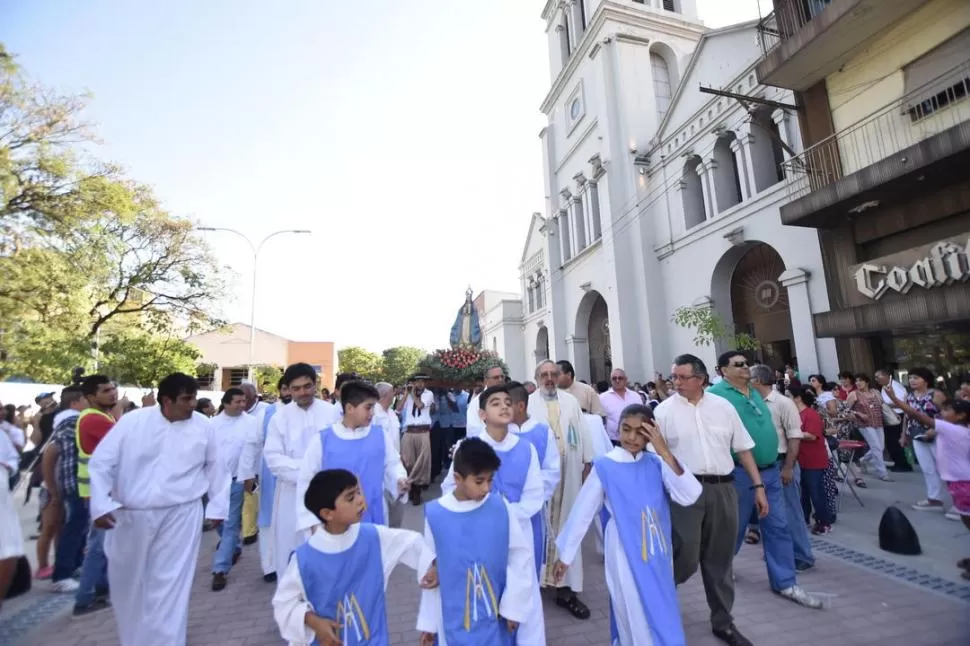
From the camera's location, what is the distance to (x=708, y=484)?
354 centimetres

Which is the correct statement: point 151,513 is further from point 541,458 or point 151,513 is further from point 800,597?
point 800,597

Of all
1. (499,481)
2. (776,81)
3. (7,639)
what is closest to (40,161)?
(7,639)

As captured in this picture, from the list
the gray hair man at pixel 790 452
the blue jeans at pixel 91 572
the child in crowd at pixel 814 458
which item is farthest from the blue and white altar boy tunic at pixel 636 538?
the blue jeans at pixel 91 572

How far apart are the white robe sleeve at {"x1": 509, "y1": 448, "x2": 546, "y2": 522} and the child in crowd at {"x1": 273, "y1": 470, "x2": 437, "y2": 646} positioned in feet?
2.42

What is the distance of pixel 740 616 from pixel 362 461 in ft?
10.4

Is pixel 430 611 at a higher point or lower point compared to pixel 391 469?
lower

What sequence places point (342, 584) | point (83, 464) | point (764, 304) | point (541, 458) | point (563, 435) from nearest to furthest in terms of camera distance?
point (342, 584) → point (541, 458) → point (83, 464) → point (563, 435) → point (764, 304)

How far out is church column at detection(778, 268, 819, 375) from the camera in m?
11.7

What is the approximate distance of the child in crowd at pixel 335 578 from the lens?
2184 millimetres

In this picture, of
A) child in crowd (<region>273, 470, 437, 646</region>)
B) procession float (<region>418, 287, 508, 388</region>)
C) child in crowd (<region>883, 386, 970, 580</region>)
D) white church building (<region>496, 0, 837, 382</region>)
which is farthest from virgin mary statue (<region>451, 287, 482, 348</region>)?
child in crowd (<region>273, 470, 437, 646</region>)

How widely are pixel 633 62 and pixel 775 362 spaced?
1364 cm

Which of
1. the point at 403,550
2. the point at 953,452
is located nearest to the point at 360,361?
the point at 953,452

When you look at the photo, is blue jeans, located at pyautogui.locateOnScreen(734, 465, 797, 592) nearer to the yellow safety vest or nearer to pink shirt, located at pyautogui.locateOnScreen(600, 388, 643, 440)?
pink shirt, located at pyautogui.locateOnScreen(600, 388, 643, 440)

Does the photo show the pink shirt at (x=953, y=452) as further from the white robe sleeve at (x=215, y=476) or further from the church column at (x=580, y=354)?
the church column at (x=580, y=354)
